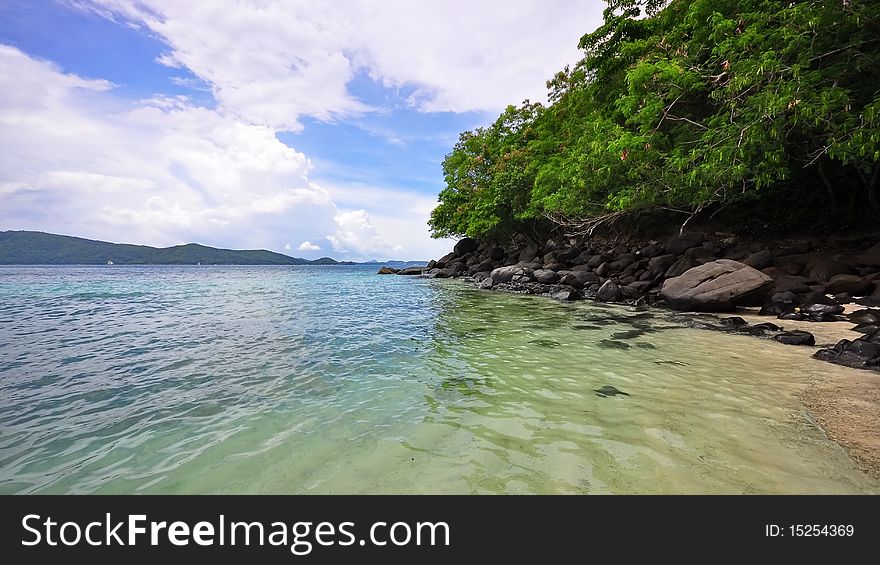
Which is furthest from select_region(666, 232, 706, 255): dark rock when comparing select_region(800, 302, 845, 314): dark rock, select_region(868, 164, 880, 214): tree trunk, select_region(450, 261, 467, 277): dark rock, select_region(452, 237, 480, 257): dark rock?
select_region(452, 237, 480, 257): dark rock

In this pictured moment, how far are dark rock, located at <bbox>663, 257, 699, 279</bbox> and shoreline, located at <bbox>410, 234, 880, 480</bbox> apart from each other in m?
0.05

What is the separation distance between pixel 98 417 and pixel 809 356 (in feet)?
38.4

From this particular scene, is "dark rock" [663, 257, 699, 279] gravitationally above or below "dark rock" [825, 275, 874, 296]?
above

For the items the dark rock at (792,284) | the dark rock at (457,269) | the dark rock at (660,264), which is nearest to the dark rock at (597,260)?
the dark rock at (660,264)

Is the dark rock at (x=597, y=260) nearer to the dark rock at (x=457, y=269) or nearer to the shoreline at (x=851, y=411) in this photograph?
the shoreline at (x=851, y=411)

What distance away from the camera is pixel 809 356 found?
6891 mm

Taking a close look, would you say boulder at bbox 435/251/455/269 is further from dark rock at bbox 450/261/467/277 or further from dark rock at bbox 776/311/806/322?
dark rock at bbox 776/311/806/322

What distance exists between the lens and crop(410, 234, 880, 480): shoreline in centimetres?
455

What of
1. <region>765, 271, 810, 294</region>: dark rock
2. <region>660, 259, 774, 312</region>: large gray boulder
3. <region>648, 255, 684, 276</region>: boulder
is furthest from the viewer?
<region>648, 255, 684, 276</region>: boulder
